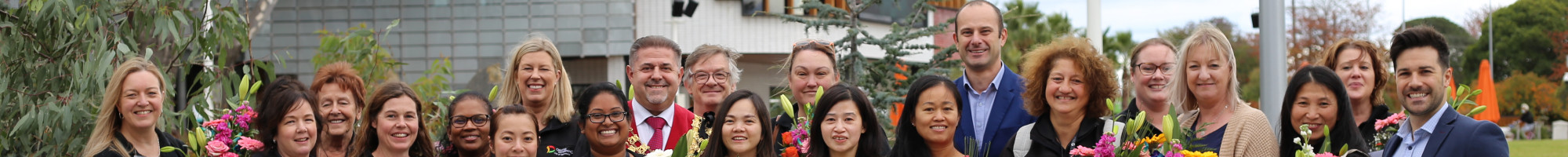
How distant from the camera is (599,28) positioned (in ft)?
45.9

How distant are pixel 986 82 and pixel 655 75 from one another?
3.43ft

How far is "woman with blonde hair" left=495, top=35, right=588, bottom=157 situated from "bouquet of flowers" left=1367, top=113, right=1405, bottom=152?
89.4 inches

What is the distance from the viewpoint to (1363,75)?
4.65m

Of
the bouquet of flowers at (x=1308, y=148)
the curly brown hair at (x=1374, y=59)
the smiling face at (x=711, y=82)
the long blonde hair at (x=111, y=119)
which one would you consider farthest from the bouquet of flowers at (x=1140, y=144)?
the long blonde hair at (x=111, y=119)

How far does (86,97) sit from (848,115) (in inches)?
96.9

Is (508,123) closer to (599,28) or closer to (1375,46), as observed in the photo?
(1375,46)

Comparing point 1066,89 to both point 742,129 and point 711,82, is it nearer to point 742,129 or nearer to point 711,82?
point 742,129

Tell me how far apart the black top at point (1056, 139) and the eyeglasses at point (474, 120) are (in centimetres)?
150

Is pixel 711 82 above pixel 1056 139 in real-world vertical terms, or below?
above

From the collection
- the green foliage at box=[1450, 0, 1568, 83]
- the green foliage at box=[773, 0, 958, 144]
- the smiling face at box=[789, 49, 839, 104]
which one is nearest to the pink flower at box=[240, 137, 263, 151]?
the smiling face at box=[789, 49, 839, 104]

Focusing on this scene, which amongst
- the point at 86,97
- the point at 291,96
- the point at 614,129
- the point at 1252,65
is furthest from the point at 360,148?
the point at 1252,65

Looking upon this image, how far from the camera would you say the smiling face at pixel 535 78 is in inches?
191

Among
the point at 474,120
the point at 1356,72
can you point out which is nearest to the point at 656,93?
the point at 474,120

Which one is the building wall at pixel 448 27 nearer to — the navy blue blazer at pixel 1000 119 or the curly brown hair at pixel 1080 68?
the navy blue blazer at pixel 1000 119
